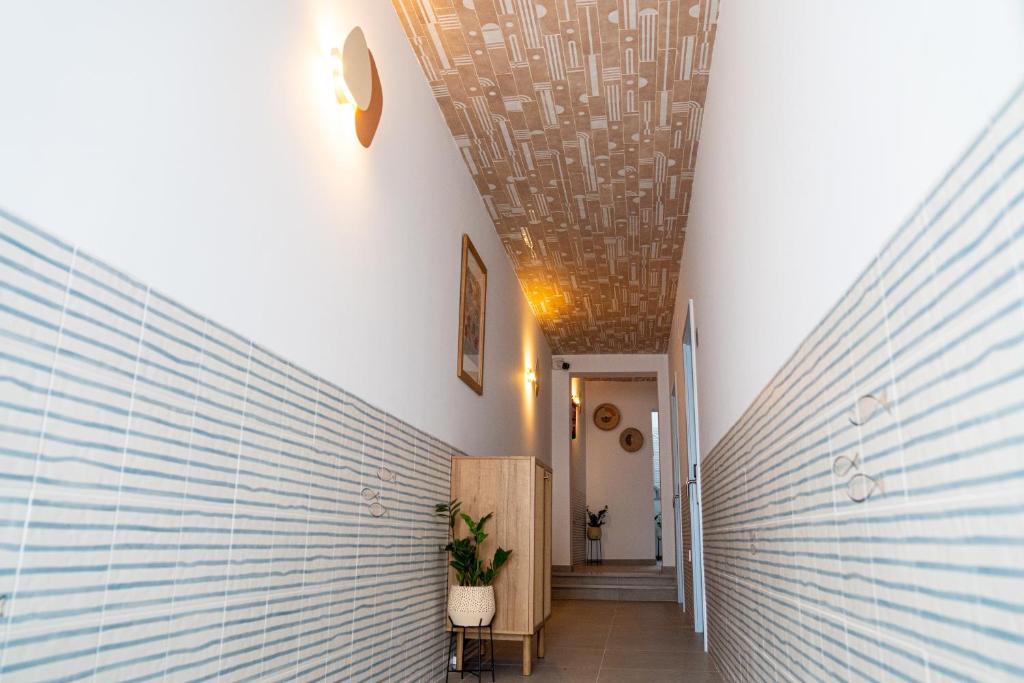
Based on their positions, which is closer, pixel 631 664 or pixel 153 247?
pixel 153 247

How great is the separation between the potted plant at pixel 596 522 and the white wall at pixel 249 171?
795 cm

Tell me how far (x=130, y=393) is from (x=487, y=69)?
278 centimetres

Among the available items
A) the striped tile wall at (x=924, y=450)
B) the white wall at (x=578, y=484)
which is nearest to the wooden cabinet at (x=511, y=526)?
the striped tile wall at (x=924, y=450)

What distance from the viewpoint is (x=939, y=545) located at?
1.06 m

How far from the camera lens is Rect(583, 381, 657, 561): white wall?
11.7 meters

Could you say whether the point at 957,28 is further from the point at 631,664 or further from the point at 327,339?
the point at 631,664

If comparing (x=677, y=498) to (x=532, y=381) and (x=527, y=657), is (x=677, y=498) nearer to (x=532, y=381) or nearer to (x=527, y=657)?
(x=532, y=381)

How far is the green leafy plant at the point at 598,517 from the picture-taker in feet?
38.0

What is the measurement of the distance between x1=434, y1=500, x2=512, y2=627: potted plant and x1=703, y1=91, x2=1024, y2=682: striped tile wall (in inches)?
76.3

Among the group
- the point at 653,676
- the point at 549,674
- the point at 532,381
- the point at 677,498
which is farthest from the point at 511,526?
the point at 677,498

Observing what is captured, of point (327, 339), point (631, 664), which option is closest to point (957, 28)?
point (327, 339)

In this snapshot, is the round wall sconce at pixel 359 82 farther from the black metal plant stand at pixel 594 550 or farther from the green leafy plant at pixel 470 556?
the black metal plant stand at pixel 594 550

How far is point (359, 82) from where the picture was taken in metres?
2.77

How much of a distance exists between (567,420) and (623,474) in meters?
2.97
